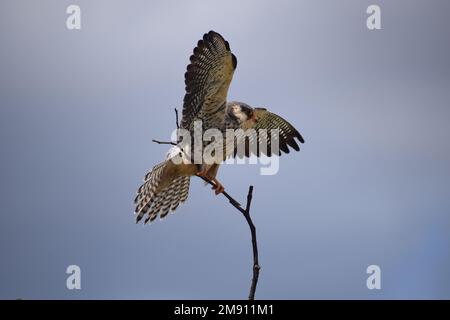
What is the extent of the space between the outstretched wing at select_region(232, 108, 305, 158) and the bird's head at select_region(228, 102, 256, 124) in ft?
1.27

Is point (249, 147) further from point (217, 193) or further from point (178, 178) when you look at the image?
point (217, 193)

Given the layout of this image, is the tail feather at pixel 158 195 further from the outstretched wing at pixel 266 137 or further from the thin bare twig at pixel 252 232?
the thin bare twig at pixel 252 232

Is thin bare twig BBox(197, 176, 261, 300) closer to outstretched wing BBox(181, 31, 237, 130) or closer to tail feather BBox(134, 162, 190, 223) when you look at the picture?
outstretched wing BBox(181, 31, 237, 130)

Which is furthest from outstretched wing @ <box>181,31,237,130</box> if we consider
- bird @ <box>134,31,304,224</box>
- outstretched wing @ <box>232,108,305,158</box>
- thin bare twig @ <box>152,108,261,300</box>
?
thin bare twig @ <box>152,108,261,300</box>

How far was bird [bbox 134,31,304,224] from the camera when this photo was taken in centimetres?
668

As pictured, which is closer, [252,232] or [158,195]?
[252,232]

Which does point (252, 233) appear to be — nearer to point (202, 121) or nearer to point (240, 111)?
point (202, 121)

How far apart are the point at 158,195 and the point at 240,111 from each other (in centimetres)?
140

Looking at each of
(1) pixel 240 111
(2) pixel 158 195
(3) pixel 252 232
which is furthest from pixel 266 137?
(3) pixel 252 232

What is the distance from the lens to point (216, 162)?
271 inches

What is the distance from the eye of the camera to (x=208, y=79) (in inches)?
266

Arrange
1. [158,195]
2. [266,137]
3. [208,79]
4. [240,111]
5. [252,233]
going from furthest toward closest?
1. [266,137]
2. [158,195]
3. [240,111]
4. [208,79]
5. [252,233]
